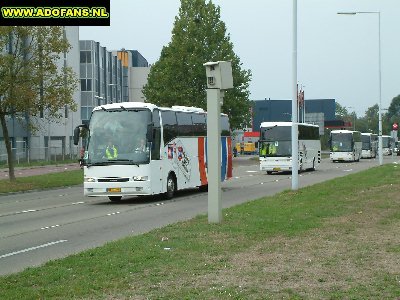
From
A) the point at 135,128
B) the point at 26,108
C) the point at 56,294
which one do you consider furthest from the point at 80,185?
the point at 56,294

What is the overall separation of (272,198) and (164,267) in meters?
12.5

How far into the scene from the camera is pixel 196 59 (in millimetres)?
61656

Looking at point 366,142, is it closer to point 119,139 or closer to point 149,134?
point 149,134

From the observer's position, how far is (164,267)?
9.30 m

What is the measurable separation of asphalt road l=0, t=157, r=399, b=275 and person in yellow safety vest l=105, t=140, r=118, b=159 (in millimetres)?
1597

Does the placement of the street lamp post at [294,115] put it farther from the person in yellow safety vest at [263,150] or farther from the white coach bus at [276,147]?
the person in yellow safety vest at [263,150]

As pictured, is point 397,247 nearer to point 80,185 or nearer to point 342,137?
point 80,185

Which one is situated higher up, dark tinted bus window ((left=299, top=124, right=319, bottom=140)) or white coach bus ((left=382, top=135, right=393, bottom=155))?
dark tinted bus window ((left=299, top=124, right=319, bottom=140))

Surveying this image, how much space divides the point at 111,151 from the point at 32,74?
10449 millimetres

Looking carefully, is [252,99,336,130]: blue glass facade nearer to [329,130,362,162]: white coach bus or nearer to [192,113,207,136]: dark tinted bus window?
[329,130,362,162]: white coach bus

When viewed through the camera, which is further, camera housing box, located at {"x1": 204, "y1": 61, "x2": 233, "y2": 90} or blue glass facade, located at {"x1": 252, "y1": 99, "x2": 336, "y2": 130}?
blue glass facade, located at {"x1": 252, "y1": 99, "x2": 336, "y2": 130}

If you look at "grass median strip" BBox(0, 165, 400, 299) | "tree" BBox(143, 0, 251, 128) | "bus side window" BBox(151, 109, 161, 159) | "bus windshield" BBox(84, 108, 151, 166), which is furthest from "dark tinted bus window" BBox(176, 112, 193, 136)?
"tree" BBox(143, 0, 251, 128)

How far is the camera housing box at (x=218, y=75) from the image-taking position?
48.3 feet

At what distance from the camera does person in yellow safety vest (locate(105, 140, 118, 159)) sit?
23.0 metres
